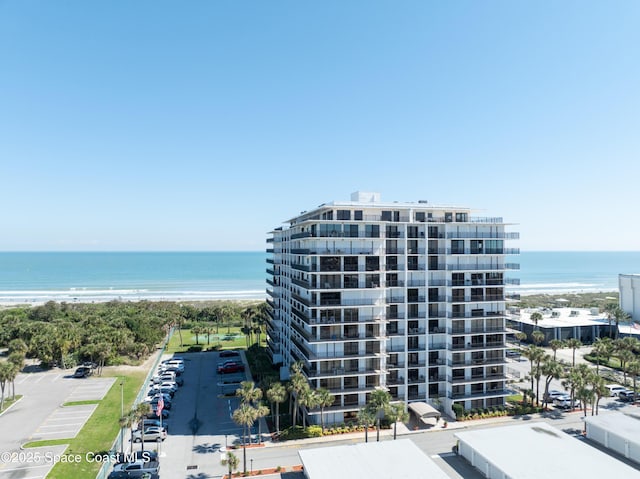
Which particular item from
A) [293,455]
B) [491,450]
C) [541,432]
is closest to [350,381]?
[293,455]

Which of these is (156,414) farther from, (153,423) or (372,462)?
(372,462)

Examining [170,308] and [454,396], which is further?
[170,308]

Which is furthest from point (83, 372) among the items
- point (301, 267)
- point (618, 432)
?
point (618, 432)

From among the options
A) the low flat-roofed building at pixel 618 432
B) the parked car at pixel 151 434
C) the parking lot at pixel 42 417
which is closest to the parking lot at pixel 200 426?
the parked car at pixel 151 434

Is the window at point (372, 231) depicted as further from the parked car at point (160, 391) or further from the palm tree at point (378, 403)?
the parked car at point (160, 391)

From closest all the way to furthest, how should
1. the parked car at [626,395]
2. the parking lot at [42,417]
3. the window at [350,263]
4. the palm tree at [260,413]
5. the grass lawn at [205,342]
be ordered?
the parking lot at [42,417] → the palm tree at [260,413] → the window at [350,263] → the parked car at [626,395] → the grass lawn at [205,342]

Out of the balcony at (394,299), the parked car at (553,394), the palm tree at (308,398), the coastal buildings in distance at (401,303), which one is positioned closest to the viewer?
the palm tree at (308,398)

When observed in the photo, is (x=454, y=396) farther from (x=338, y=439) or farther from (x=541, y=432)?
(x=338, y=439)
